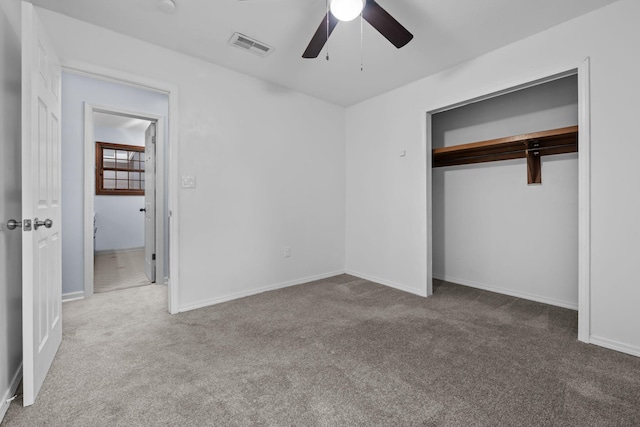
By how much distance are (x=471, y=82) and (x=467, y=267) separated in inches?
83.2

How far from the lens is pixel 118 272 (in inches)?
172

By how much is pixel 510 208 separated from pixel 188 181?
11.1 ft

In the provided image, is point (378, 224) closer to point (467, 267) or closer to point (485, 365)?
point (467, 267)

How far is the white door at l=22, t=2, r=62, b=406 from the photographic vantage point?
4.81 ft

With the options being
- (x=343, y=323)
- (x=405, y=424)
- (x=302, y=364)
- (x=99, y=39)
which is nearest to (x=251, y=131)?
(x=99, y=39)

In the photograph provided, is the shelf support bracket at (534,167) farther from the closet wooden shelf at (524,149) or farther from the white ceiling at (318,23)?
the white ceiling at (318,23)

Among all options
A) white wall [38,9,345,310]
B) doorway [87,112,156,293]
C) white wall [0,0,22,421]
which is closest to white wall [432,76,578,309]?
white wall [38,9,345,310]

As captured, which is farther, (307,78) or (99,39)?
(307,78)

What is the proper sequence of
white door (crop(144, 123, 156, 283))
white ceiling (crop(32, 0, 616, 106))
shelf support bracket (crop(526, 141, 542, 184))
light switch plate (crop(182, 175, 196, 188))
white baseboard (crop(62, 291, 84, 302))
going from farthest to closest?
white door (crop(144, 123, 156, 283)) → white baseboard (crop(62, 291, 84, 302)) → shelf support bracket (crop(526, 141, 542, 184)) → light switch plate (crop(182, 175, 196, 188)) → white ceiling (crop(32, 0, 616, 106))

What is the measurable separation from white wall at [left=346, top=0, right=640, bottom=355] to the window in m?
5.46

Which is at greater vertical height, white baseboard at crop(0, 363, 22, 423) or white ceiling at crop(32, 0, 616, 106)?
white ceiling at crop(32, 0, 616, 106)

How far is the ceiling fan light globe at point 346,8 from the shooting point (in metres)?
1.61

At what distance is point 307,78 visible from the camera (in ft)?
10.9

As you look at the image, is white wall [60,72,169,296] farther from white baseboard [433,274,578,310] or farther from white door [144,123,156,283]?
white baseboard [433,274,578,310]
